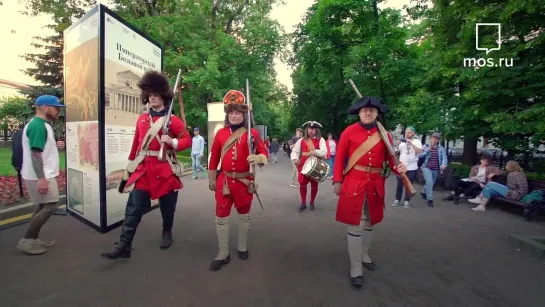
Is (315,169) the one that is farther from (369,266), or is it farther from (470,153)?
(470,153)

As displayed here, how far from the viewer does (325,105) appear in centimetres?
2748

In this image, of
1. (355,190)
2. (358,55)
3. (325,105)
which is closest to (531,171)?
(358,55)

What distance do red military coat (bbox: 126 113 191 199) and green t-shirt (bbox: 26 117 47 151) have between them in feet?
3.47

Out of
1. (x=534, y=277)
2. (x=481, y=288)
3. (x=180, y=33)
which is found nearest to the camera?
(x=481, y=288)

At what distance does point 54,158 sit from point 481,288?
208 inches

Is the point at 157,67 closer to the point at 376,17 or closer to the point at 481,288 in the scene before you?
the point at 481,288

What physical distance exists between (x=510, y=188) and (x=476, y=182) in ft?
3.35

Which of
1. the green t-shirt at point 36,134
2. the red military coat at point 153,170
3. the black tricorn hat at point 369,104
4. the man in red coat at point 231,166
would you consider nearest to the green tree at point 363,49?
the black tricorn hat at point 369,104

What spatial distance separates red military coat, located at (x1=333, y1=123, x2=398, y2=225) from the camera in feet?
11.8

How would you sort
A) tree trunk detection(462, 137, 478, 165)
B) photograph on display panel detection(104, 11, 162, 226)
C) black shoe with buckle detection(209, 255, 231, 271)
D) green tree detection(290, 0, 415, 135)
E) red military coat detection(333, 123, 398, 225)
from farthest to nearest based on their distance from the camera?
green tree detection(290, 0, 415, 135), tree trunk detection(462, 137, 478, 165), photograph on display panel detection(104, 11, 162, 226), black shoe with buckle detection(209, 255, 231, 271), red military coat detection(333, 123, 398, 225)

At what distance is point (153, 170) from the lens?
4.07 m

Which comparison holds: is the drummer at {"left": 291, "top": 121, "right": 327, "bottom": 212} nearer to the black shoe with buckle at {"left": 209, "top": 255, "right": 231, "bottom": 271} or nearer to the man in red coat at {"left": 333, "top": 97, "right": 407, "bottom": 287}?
the man in red coat at {"left": 333, "top": 97, "right": 407, "bottom": 287}

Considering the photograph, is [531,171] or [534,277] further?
[531,171]

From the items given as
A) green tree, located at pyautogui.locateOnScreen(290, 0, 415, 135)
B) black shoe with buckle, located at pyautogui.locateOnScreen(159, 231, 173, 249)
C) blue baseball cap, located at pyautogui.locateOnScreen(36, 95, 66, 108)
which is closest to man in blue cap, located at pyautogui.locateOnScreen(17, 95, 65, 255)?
blue baseball cap, located at pyautogui.locateOnScreen(36, 95, 66, 108)
